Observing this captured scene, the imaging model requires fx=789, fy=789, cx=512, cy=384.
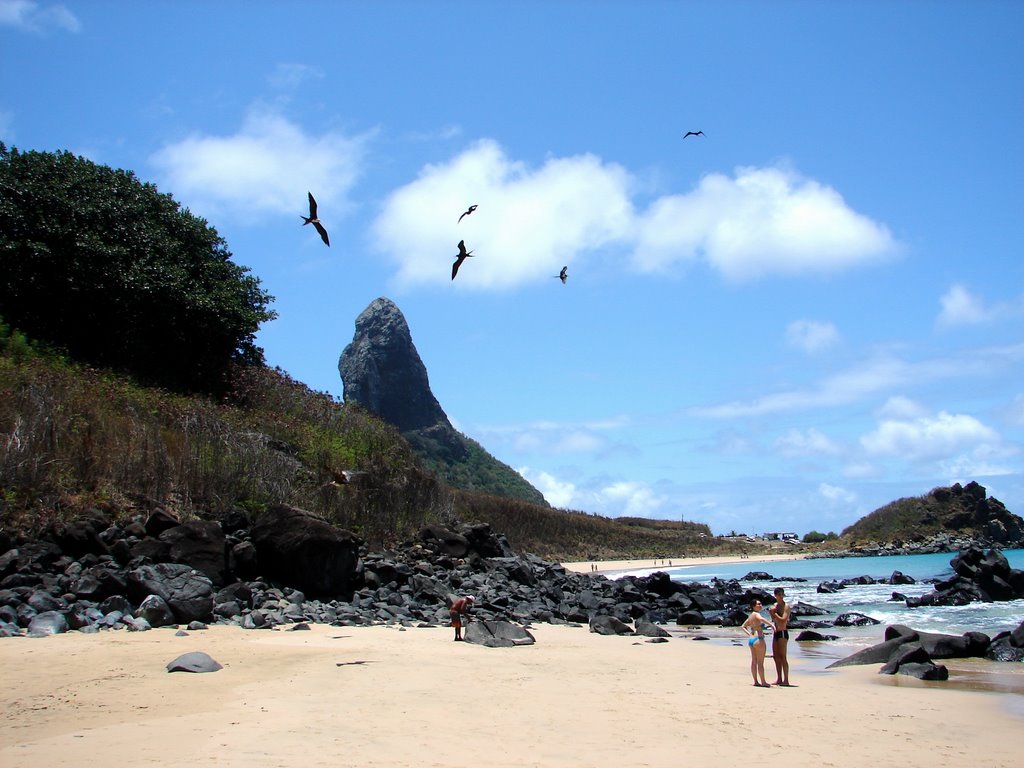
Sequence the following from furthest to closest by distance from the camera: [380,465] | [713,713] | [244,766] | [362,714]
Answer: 1. [380,465]
2. [713,713]
3. [362,714]
4. [244,766]

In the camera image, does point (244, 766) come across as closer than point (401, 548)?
Yes

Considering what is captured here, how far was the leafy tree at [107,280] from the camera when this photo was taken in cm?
2259

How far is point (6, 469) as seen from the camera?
14383mm

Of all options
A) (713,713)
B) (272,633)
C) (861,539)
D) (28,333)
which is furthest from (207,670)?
(861,539)

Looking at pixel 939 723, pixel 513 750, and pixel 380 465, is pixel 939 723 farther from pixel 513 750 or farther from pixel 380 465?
pixel 380 465

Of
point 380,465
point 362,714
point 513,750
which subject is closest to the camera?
point 513,750

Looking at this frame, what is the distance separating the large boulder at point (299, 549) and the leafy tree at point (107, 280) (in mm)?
10006

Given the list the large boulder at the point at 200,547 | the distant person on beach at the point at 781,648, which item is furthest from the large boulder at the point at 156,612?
the distant person on beach at the point at 781,648

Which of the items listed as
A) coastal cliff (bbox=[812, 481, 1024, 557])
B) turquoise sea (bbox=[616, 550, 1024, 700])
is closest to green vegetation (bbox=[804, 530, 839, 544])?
coastal cliff (bbox=[812, 481, 1024, 557])

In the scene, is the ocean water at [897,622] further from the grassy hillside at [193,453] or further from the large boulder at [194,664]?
the grassy hillside at [193,453]

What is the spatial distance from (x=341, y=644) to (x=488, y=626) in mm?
2967

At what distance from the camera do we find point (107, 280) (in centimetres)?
2277

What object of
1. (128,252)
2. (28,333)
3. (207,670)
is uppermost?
(128,252)

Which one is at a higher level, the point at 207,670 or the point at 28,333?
the point at 28,333
